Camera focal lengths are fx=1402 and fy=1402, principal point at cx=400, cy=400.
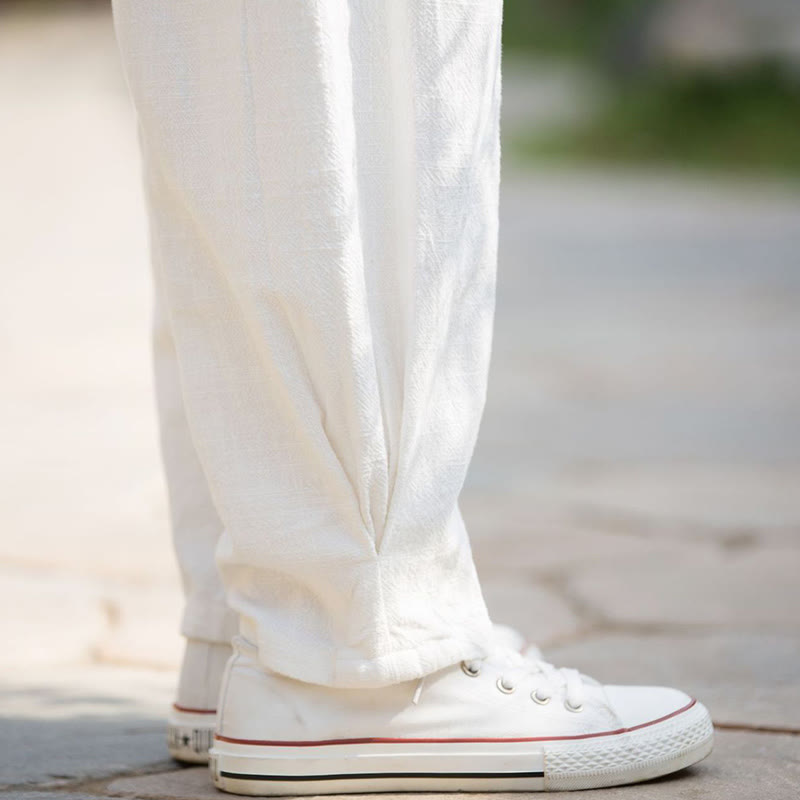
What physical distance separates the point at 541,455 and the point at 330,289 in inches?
70.9

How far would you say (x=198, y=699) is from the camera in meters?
1.14

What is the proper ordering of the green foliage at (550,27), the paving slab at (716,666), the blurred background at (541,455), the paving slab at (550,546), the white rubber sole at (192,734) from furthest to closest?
the green foliage at (550,27), the paving slab at (550,546), the blurred background at (541,455), the paving slab at (716,666), the white rubber sole at (192,734)

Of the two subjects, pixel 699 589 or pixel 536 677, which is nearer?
pixel 536 677

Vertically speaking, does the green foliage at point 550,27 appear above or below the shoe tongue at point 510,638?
above

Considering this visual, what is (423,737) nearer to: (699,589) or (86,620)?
(86,620)

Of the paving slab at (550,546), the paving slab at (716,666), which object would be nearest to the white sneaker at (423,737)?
the paving slab at (716,666)

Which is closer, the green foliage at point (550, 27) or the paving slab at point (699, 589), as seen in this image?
the paving slab at point (699, 589)

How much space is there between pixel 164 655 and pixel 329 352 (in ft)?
2.34

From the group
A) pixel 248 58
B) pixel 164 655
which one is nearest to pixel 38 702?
pixel 164 655

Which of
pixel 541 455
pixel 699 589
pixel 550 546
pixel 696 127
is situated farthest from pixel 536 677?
pixel 696 127

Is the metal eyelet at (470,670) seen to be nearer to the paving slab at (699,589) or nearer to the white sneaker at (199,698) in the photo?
the white sneaker at (199,698)

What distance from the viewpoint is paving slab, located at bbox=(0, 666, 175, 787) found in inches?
45.4

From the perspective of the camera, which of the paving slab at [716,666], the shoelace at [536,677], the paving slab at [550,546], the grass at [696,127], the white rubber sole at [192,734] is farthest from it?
the grass at [696,127]

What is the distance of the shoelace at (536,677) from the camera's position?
1.04 metres
